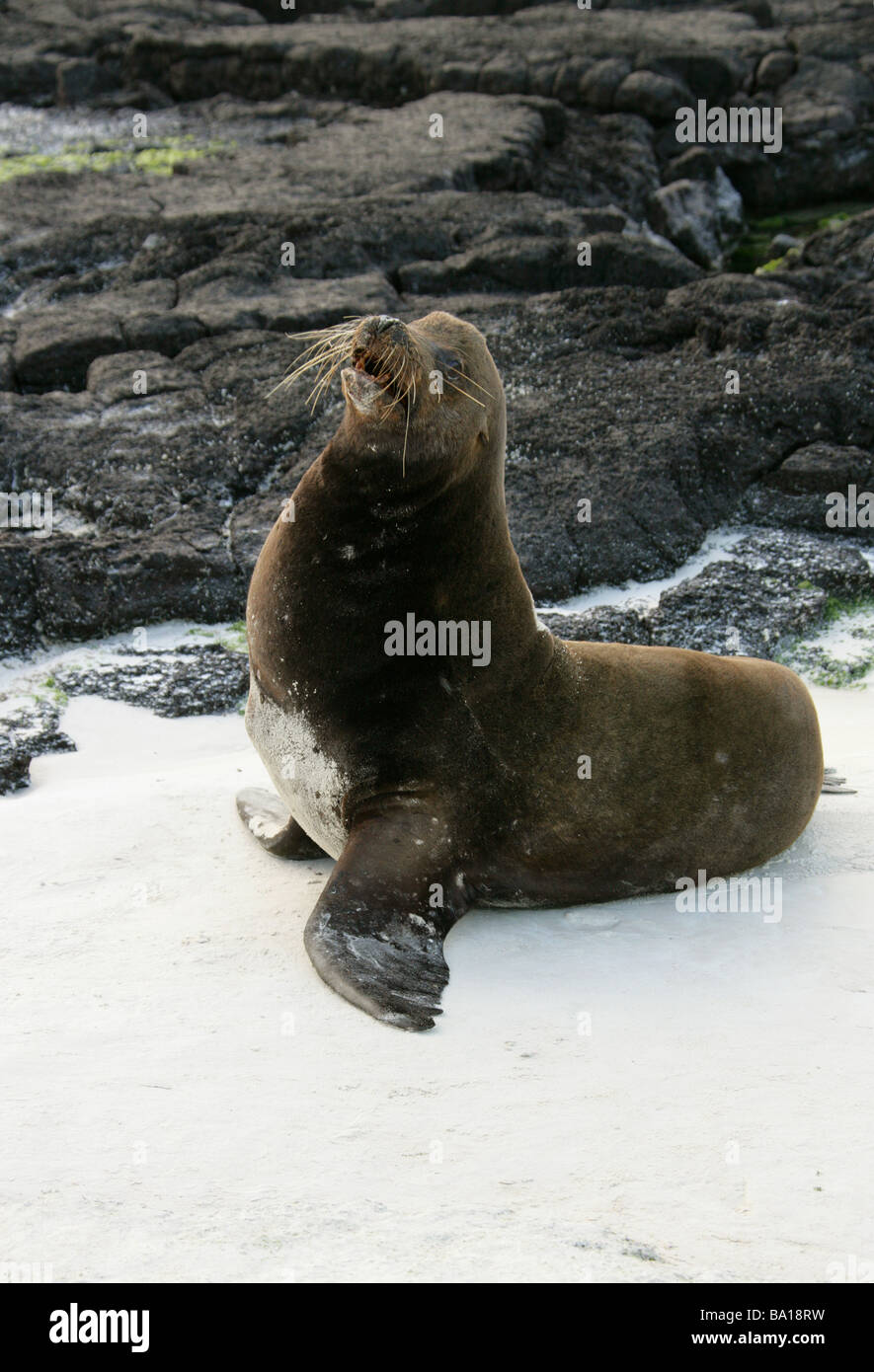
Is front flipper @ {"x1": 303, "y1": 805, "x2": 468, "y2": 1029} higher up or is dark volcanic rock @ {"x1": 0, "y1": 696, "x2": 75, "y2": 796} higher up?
front flipper @ {"x1": 303, "y1": 805, "x2": 468, "y2": 1029}

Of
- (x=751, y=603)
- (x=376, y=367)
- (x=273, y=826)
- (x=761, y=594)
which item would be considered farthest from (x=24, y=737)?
(x=761, y=594)

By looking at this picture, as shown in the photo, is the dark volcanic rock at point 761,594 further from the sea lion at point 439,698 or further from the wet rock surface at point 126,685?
the sea lion at point 439,698

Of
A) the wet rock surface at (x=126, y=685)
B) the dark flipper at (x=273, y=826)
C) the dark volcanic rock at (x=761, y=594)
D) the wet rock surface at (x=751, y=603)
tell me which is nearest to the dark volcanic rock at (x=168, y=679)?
the wet rock surface at (x=126, y=685)

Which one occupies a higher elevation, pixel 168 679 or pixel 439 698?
pixel 439 698

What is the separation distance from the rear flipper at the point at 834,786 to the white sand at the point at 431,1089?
805 mm

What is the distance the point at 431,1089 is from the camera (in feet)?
12.3

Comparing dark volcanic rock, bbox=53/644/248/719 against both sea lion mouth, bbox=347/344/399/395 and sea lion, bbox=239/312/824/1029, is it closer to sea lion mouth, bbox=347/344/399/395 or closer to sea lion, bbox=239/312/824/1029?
sea lion, bbox=239/312/824/1029

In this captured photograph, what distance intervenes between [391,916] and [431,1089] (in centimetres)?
93

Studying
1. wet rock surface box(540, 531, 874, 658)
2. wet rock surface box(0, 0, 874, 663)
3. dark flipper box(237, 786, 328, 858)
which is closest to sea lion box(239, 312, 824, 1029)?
dark flipper box(237, 786, 328, 858)

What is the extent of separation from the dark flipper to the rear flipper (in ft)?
7.49

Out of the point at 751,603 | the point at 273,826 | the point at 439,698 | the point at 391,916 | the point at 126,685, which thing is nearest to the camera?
the point at 391,916

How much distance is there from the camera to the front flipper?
4.25 m

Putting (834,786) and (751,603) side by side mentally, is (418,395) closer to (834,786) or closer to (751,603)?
(834,786)

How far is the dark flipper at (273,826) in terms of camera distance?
5.55 meters
